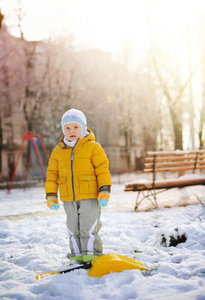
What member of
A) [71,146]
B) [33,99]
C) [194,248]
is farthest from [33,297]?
[33,99]

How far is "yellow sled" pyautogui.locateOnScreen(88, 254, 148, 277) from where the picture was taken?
2.76 meters

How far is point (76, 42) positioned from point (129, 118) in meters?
8.51

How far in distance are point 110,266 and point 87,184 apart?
87cm

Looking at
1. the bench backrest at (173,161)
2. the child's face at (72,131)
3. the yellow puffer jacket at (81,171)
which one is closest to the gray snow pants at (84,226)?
the yellow puffer jacket at (81,171)

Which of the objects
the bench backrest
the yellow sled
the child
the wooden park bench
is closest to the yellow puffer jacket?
the child

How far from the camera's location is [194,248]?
3434 millimetres

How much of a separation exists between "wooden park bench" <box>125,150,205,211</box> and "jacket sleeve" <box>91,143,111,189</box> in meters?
2.76

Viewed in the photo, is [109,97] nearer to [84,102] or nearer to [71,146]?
[84,102]

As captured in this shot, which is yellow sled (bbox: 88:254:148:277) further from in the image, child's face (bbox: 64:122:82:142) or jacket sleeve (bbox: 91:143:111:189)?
child's face (bbox: 64:122:82:142)

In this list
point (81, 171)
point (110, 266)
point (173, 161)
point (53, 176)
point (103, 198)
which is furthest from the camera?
point (173, 161)

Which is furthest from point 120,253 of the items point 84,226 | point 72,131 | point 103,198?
point 72,131

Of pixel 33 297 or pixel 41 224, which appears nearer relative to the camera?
pixel 33 297

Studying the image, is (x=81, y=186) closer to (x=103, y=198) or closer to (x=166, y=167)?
(x=103, y=198)

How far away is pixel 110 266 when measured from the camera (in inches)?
109
